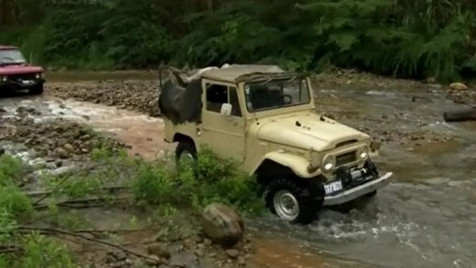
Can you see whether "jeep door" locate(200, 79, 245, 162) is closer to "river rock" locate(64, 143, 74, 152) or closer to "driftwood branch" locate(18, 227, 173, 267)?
"driftwood branch" locate(18, 227, 173, 267)

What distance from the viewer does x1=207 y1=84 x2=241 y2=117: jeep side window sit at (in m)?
11.0

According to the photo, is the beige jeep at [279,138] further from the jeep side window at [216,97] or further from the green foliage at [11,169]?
the green foliage at [11,169]

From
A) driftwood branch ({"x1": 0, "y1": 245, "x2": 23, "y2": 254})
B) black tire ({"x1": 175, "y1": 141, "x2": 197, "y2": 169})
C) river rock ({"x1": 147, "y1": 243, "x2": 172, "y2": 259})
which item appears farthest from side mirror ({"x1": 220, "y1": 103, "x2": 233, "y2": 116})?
driftwood branch ({"x1": 0, "y1": 245, "x2": 23, "y2": 254})

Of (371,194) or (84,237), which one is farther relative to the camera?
(371,194)

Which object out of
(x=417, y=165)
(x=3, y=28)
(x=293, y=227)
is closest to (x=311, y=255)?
(x=293, y=227)

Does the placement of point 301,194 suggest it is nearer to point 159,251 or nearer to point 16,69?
point 159,251

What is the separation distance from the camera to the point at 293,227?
34.2ft

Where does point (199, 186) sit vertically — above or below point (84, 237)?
above

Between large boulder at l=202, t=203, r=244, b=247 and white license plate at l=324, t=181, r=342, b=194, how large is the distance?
1280 millimetres

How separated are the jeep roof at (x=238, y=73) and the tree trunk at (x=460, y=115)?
872 centimetres

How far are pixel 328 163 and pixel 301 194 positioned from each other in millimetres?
559

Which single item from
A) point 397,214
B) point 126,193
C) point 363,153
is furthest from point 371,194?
point 126,193

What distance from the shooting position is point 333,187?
10.3 meters

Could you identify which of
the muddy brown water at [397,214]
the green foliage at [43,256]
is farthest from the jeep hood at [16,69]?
the green foliage at [43,256]
